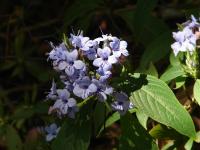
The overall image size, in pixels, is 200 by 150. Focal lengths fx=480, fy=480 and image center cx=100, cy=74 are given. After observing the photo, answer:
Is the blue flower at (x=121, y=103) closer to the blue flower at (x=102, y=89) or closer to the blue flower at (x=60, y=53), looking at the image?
the blue flower at (x=102, y=89)

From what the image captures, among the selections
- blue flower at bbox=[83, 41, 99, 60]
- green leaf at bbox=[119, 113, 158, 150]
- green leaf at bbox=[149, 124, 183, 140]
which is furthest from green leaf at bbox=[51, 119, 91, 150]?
green leaf at bbox=[149, 124, 183, 140]

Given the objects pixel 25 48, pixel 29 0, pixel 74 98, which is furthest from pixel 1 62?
pixel 74 98

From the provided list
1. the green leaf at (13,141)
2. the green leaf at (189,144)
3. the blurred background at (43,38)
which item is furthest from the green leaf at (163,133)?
the green leaf at (13,141)

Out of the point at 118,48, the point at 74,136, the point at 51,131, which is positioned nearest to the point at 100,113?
the point at 74,136

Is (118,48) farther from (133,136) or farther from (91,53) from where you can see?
(133,136)

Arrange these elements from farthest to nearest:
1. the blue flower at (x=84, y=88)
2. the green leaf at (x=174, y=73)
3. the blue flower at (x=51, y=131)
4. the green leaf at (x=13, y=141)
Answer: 1. the green leaf at (x=13, y=141)
2. the blue flower at (x=51, y=131)
3. the green leaf at (x=174, y=73)
4. the blue flower at (x=84, y=88)
